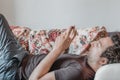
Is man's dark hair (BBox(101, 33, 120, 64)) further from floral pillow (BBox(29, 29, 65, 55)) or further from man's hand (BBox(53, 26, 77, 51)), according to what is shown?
floral pillow (BBox(29, 29, 65, 55))

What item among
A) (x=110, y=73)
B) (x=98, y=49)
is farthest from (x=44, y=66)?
(x=110, y=73)

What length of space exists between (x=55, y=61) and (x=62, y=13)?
38.5 inches

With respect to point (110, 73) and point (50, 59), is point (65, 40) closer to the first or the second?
point (50, 59)

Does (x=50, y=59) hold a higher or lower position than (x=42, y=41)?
higher

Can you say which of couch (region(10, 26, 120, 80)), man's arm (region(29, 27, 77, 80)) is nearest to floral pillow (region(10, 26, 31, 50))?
couch (region(10, 26, 120, 80))

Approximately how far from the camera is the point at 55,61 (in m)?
1.68

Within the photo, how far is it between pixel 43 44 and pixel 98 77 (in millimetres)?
1135

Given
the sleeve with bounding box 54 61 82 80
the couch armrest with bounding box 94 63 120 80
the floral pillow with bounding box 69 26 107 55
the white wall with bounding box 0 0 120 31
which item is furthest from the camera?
the white wall with bounding box 0 0 120 31

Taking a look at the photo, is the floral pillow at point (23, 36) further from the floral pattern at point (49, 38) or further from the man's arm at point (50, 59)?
the man's arm at point (50, 59)

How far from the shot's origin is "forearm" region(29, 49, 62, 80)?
1.53 m

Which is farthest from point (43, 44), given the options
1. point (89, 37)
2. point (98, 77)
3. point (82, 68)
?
point (98, 77)

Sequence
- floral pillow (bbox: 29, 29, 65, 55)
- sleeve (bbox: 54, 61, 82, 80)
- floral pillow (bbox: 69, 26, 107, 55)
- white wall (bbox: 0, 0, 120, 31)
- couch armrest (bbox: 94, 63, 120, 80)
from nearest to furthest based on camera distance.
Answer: couch armrest (bbox: 94, 63, 120, 80), sleeve (bbox: 54, 61, 82, 80), floral pillow (bbox: 69, 26, 107, 55), floral pillow (bbox: 29, 29, 65, 55), white wall (bbox: 0, 0, 120, 31)

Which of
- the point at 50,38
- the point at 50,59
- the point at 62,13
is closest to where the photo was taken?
the point at 50,59

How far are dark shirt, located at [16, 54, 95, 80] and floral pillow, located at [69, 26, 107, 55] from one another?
1.19 feet
